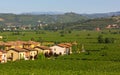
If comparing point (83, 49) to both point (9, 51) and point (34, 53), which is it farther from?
point (9, 51)

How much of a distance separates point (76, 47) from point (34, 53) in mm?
13766

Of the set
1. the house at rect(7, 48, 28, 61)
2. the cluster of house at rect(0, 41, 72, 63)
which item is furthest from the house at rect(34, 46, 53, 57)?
the house at rect(7, 48, 28, 61)

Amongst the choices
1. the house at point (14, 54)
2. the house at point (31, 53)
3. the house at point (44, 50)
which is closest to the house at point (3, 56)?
the house at point (14, 54)

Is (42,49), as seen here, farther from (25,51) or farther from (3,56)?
(3,56)

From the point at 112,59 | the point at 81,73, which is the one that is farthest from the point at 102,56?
the point at 81,73

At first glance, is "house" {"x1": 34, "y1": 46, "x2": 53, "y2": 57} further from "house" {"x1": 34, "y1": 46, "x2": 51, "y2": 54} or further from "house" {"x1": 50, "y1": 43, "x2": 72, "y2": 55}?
"house" {"x1": 50, "y1": 43, "x2": 72, "y2": 55}

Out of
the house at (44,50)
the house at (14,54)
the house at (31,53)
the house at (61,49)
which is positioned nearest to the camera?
the house at (14,54)

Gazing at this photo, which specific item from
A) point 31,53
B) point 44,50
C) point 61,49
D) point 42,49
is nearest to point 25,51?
point 31,53

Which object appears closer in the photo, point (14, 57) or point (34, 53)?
point (14, 57)

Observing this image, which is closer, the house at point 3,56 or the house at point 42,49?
the house at point 3,56

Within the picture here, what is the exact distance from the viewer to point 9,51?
6456 cm

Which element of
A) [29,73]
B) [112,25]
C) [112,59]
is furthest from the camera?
[112,25]

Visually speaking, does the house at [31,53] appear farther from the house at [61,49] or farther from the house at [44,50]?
the house at [61,49]

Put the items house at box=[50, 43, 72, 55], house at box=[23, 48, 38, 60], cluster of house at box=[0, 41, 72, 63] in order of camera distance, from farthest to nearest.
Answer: house at box=[50, 43, 72, 55] < house at box=[23, 48, 38, 60] < cluster of house at box=[0, 41, 72, 63]
